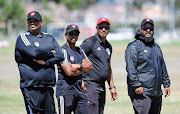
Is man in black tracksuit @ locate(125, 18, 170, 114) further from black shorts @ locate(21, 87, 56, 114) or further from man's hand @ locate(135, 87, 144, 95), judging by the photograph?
black shorts @ locate(21, 87, 56, 114)

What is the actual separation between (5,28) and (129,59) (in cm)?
6880

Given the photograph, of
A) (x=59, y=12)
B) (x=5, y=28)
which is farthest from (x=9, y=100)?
(x=59, y=12)

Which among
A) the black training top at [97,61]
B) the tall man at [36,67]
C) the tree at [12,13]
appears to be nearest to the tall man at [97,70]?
the black training top at [97,61]

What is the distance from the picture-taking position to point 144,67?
8031 millimetres

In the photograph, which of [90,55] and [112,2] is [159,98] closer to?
[90,55]

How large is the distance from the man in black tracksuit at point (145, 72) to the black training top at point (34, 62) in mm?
1614

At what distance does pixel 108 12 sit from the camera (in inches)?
5773

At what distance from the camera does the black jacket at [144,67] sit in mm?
7938

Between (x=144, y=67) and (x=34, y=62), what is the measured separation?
2.13m

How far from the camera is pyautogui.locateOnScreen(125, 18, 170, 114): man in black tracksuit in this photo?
7.94 metres

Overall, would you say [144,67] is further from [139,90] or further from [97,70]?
[97,70]

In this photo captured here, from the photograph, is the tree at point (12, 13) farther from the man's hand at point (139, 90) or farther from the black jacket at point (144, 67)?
the man's hand at point (139, 90)

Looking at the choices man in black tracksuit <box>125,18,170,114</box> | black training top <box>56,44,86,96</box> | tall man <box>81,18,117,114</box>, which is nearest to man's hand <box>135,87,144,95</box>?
man in black tracksuit <box>125,18,170,114</box>

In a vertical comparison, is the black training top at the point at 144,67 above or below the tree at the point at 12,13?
below
